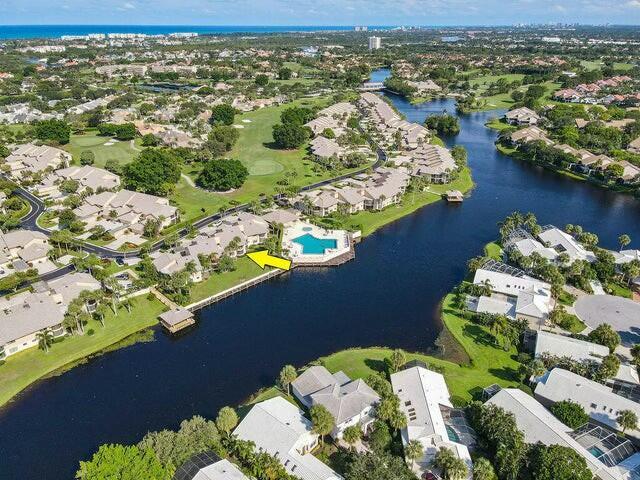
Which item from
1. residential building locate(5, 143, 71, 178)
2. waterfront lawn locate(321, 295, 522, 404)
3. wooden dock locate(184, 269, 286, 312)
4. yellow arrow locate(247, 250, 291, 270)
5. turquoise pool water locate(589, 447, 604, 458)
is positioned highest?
residential building locate(5, 143, 71, 178)

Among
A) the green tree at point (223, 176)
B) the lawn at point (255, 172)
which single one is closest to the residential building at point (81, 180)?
the lawn at point (255, 172)

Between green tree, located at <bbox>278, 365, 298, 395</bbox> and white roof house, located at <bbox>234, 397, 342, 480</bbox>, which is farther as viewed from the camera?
green tree, located at <bbox>278, 365, 298, 395</bbox>

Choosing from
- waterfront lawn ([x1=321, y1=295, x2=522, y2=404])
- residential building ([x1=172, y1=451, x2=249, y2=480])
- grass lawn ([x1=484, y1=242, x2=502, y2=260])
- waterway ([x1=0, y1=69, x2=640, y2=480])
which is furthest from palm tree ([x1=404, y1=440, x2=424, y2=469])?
grass lawn ([x1=484, y1=242, x2=502, y2=260])

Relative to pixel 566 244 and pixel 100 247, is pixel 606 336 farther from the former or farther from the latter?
pixel 100 247

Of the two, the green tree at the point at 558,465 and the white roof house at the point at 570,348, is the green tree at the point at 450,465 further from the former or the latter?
the white roof house at the point at 570,348

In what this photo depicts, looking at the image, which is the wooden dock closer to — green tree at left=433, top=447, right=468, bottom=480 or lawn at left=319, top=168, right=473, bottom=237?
lawn at left=319, top=168, right=473, bottom=237

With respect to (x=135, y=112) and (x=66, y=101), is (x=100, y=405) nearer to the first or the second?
(x=135, y=112)

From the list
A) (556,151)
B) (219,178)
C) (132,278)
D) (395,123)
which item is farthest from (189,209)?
(556,151)
